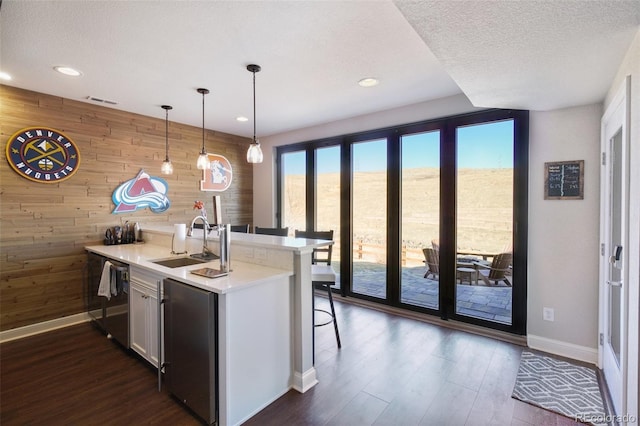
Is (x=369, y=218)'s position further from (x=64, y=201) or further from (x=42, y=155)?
(x=42, y=155)

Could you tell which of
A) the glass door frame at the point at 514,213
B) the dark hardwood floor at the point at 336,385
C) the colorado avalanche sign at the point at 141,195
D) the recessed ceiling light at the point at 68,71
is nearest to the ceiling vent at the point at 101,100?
the recessed ceiling light at the point at 68,71

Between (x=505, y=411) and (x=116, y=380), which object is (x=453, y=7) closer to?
(x=505, y=411)

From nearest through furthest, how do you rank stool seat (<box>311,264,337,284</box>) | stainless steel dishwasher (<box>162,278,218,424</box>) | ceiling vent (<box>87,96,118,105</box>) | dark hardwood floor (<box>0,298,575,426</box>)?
stainless steel dishwasher (<box>162,278,218,424</box>) < dark hardwood floor (<box>0,298,575,426</box>) < stool seat (<box>311,264,337,284</box>) < ceiling vent (<box>87,96,118,105</box>)

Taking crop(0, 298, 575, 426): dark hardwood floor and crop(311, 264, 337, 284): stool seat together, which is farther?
crop(311, 264, 337, 284): stool seat

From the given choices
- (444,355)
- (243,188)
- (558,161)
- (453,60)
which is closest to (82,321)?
(243,188)

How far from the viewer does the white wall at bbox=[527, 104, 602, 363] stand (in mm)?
2609

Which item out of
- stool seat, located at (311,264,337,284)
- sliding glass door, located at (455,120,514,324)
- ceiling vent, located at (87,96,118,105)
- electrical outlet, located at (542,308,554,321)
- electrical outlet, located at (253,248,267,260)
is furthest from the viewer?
ceiling vent, located at (87,96,118,105)

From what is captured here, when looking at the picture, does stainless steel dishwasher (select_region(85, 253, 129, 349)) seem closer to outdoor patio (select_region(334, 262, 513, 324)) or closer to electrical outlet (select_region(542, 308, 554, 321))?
outdoor patio (select_region(334, 262, 513, 324))

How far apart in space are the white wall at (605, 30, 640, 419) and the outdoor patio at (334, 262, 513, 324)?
65.1 inches

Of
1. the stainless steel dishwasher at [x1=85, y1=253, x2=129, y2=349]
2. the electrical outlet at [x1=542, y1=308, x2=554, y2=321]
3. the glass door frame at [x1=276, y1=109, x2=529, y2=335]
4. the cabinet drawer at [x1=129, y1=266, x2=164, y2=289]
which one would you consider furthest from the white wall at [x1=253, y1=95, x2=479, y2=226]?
the cabinet drawer at [x1=129, y1=266, x2=164, y2=289]

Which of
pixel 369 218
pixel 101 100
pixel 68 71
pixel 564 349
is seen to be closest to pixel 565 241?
pixel 564 349

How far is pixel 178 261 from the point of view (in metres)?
2.71

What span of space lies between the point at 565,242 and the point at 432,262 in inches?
51.5

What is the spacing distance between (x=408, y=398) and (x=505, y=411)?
24.7 inches
